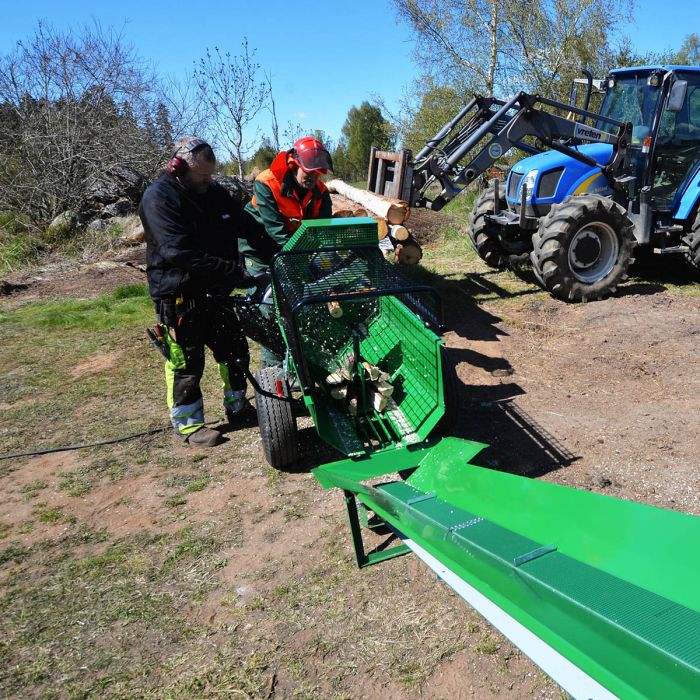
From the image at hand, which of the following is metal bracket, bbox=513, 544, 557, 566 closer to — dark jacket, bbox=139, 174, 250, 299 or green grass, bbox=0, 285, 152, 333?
dark jacket, bbox=139, 174, 250, 299

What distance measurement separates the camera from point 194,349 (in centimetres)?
421

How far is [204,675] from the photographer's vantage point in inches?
92.0

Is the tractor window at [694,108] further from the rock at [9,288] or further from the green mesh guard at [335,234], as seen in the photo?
the rock at [9,288]

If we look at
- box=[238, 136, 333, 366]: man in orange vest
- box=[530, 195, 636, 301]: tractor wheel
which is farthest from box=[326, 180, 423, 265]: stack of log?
box=[238, 136, 333, 366]: man in orange vest

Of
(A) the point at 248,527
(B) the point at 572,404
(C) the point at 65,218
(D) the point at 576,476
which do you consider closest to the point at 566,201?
(B) the point at 572,404

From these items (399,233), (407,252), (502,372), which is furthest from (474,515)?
(407,252)

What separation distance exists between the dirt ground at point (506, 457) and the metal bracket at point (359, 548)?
7 centimetres

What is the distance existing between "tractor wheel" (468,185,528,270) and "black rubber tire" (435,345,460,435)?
5300mm

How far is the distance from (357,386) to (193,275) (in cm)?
140

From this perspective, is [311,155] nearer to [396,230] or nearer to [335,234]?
[335,234]

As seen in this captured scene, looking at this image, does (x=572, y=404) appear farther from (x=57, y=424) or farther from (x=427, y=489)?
(x=57, y=424)

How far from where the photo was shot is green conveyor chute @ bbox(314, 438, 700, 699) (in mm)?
1245

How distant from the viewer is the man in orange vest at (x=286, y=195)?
14.7 feet

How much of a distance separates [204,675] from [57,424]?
325 centimetres
